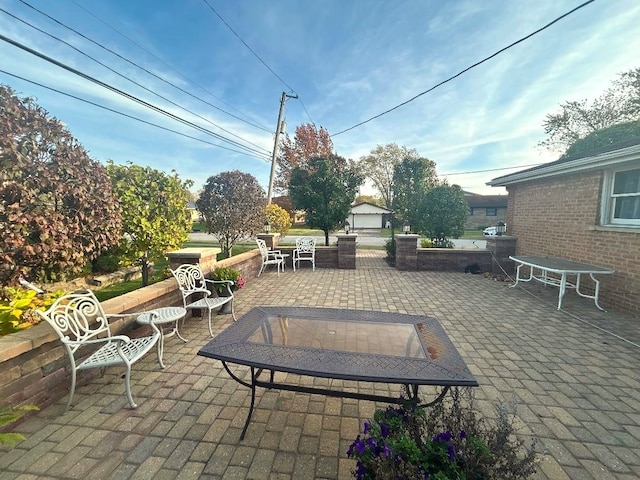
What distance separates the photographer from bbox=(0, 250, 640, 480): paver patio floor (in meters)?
1.66

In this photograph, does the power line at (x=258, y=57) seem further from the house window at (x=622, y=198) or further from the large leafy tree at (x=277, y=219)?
the house window at (x=622, y=198)

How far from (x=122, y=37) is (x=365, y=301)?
8015 mm

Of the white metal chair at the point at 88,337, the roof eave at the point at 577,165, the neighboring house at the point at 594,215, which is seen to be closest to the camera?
the white metal chair at the point at 88,337

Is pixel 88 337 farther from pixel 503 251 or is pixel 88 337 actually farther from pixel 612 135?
pixel 612 135

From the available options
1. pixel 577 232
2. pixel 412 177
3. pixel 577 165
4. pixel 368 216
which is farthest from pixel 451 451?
pixel 368 216

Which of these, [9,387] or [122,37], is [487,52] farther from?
[9,387]

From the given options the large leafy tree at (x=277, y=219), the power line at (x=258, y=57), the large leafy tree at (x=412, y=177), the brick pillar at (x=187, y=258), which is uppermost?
the power line at (x=258, y=57)

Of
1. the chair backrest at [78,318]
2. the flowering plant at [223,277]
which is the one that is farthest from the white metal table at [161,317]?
the flowering plant at [223,277]

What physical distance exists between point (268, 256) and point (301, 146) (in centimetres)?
2122

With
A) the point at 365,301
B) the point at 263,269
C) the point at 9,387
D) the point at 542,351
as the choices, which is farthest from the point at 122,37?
the point at 542,351

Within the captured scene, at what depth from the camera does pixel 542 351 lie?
3.18 m

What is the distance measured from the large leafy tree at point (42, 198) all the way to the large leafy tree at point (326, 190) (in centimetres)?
748

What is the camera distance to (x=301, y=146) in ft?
88.1

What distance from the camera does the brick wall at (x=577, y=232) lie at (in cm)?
451
